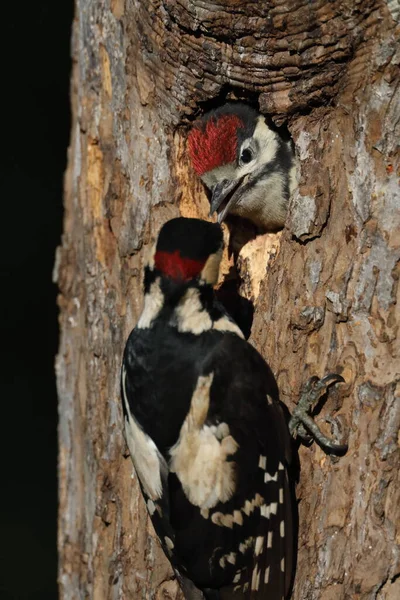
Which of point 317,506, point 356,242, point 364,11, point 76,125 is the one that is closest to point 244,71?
A: point 364,11

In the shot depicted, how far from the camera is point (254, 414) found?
232cm

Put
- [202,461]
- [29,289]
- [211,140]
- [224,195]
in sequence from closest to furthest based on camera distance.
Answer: [202,461] < [211,140] < [224,195] < [29,289]

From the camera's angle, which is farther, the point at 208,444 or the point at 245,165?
the point at 245,165

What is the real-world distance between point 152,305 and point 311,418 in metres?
0.51

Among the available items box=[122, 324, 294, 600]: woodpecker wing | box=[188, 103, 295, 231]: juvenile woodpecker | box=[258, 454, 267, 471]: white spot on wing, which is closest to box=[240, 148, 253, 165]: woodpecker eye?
box=[188, 103, 295, 231]: juvenile woodpecker

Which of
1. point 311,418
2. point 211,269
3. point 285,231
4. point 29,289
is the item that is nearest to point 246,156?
point 285,231

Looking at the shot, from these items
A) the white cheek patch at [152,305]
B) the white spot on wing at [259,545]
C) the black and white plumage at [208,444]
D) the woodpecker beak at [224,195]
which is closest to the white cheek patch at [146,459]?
the black and white plumage at [208,444]

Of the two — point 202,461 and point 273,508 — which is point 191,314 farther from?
point 273,508

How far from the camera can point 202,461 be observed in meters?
2.28

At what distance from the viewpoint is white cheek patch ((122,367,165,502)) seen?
2348mm

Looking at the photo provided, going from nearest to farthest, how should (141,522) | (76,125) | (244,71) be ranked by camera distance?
(244,71), (141,522), (76,125)

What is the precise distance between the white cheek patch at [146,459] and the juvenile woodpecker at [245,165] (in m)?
0.71

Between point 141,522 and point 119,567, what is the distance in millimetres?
200

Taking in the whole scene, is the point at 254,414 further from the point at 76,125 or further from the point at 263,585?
the point at 76,125
